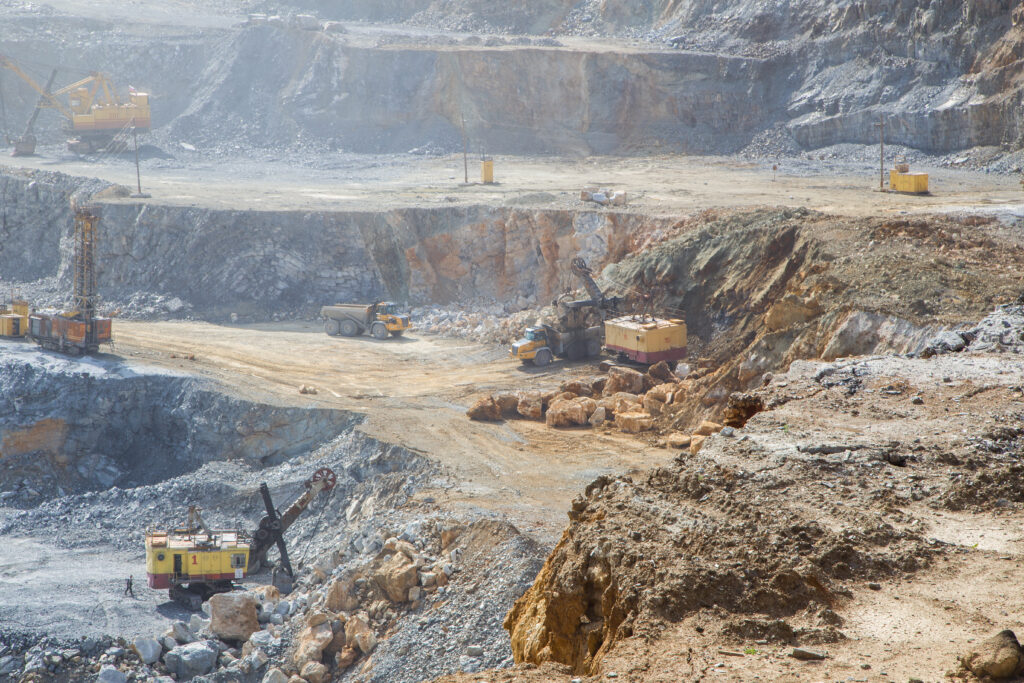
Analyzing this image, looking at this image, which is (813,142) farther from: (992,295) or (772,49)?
(992,295)

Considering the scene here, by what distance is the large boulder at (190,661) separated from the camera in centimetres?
1852

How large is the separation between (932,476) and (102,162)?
156 feet

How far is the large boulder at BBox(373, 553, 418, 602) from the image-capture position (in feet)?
60.2

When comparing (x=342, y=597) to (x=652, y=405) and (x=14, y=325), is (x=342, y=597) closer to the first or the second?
(x=652, y=405)

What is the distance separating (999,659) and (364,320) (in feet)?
95.3

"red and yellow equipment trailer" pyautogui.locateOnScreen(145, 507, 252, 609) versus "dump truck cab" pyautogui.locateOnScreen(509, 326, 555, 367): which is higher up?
"dump truck cab" pyautogui.locateOnScreen(509, 326, 555, 367)

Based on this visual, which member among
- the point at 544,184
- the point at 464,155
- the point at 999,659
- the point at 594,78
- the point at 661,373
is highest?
the point at 594,78

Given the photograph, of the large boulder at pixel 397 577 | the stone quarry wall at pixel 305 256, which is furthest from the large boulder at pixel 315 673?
the stone quarry wall at pixel 305 256

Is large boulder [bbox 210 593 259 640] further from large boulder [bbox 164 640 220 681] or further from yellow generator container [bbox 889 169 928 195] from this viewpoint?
yellow generator container [bbox 889 169 928 195]

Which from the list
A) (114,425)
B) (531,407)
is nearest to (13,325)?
(114,425)

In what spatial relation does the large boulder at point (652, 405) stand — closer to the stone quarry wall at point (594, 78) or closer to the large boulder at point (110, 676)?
the large boulder at point (110, 676)

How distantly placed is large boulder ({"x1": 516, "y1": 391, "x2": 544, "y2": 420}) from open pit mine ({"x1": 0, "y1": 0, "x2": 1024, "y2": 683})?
0.14m

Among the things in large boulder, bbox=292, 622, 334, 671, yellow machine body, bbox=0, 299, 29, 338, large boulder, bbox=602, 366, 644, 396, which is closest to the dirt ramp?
large boulder, bbox=602, 366, 644, 396

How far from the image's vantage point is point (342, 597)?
62.8 ft
